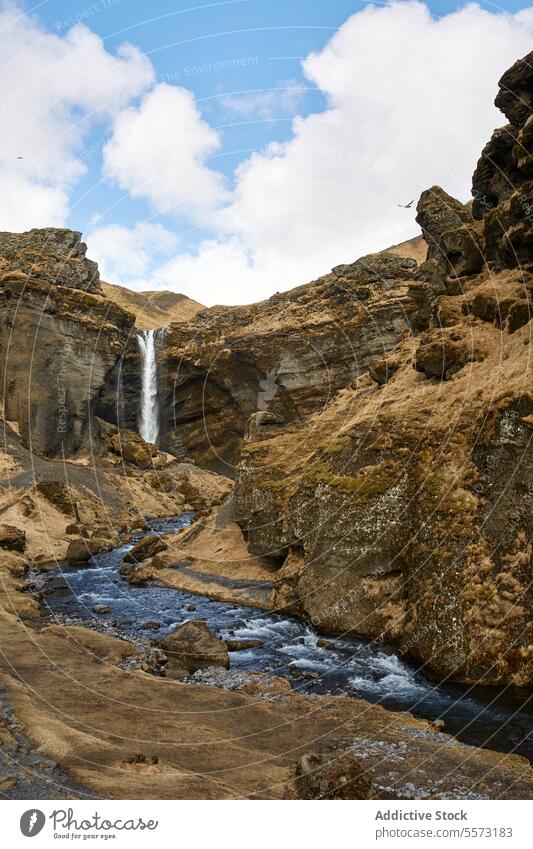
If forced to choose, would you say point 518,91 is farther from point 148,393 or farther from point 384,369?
point 148,393

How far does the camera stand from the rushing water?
1467 centimetres

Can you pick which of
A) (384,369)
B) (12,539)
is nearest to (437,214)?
(384,369)

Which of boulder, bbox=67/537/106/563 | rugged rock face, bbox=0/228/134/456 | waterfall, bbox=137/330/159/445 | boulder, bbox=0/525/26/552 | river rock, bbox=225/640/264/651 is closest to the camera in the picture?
river rock, bbox=225/640/264/651

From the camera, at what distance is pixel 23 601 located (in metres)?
25.9

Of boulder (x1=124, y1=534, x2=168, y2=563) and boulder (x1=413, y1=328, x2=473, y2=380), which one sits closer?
boulder (x1=413, y1=328, x2=473, y2=380)

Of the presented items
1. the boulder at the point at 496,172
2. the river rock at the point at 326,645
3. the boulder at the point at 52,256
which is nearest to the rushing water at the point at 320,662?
the river rock at the point at 326,645

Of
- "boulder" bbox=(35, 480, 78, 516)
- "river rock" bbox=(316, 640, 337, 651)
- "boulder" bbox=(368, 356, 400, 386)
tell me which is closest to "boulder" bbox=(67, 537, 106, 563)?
"boulder" bbox=(35, 480, 78, 516)

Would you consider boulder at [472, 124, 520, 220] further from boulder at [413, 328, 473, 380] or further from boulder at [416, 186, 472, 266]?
boulder at [413, 328, 473, 380]

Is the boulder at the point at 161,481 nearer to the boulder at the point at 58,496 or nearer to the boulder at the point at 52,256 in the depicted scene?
the boulder at the point at 58,496

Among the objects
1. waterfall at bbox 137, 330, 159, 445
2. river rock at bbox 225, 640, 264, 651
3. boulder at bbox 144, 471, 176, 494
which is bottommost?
river rock at bbox 225, 640, 264, 651

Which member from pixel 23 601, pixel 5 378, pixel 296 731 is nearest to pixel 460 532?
pixel 296 731

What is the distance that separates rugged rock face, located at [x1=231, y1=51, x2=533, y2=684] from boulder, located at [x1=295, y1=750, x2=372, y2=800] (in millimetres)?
8607

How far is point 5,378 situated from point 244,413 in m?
40.9

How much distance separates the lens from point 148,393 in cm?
9975
